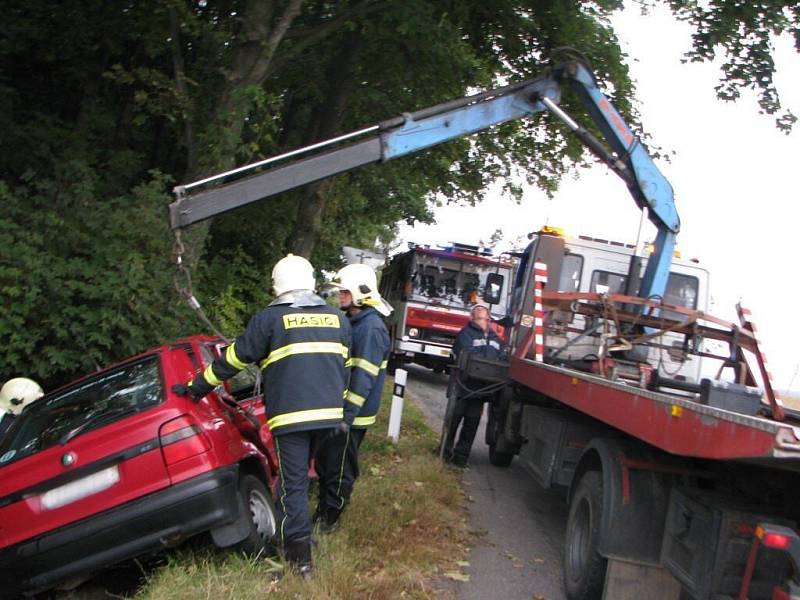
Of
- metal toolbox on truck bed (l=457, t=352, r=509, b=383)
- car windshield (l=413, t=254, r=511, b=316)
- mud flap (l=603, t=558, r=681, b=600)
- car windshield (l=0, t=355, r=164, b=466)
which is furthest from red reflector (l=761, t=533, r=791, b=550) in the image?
car windshield (l=413, t=254, r=511, b=316)

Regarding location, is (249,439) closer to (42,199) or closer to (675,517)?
(675,517)

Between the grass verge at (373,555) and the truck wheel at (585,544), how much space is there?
818 mm

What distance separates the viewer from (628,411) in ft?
14.6

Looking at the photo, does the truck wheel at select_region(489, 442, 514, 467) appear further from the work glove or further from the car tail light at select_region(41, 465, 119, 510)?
the car tail light at select_region(41, 465, 119, 510)

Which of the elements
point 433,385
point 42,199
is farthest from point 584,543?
point 433,385

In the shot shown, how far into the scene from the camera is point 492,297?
1725cm

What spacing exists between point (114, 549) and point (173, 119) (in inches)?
245

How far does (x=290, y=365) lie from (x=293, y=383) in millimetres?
107

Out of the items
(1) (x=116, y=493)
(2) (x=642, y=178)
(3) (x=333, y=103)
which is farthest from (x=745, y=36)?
(1) (x=116, y=493)

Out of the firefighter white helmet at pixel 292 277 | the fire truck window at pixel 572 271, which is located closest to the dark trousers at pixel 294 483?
the firefighter white helmet at pixel 292 277

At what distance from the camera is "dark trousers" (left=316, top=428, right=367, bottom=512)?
5867 mm

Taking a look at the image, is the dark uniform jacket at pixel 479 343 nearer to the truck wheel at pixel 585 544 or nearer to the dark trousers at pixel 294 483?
the truck wheel at pixel 585 544

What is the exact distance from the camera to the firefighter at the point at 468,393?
8766mm

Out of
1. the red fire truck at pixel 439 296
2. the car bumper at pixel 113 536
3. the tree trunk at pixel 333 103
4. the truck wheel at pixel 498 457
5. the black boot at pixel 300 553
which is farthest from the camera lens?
the red fire truck at pixel 439 296
